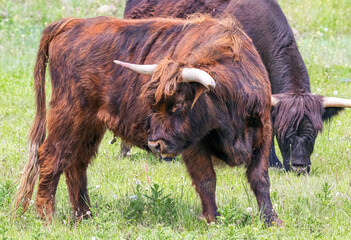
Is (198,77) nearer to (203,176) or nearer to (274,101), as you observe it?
(203,176)

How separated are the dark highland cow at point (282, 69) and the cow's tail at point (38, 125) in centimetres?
223

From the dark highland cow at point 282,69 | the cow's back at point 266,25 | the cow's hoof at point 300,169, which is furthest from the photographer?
the cow's back at point 266,25

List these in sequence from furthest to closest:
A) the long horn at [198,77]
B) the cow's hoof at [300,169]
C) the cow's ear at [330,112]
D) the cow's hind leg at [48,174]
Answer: the cow's ear at [330,112]
the cow's hoof at [300,169]
the cow's hind leg at [48,174]
the long horn at [198,77]

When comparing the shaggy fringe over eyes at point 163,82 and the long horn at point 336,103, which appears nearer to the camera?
the shaggy fringe over eyes at point 163,82

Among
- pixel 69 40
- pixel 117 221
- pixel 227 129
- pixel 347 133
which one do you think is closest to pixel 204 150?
pixel 227 129

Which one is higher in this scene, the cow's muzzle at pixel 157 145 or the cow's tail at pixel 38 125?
the cow's muzzle at pixel 157 145

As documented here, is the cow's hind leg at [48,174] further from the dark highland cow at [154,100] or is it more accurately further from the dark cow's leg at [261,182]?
the dark cow's leg at [261,182]

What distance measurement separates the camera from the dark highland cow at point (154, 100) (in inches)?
182

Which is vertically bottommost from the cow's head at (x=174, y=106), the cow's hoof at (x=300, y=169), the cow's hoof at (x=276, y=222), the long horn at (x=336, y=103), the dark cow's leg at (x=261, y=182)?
the cow's hoof at (x=300, y=169)

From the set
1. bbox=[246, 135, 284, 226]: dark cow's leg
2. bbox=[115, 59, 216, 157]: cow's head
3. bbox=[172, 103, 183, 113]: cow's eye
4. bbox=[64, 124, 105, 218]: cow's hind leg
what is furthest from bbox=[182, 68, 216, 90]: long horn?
bbox=[64, 124, 105, 218]: cow's hind leg

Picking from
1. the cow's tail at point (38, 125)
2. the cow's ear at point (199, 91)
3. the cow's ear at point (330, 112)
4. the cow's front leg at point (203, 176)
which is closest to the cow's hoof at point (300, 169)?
the cow's ear at point (330, 112)

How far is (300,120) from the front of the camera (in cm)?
687

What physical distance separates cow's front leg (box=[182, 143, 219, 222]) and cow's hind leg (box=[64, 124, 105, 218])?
1017 mm

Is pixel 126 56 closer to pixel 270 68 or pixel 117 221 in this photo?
pixel 117 221
